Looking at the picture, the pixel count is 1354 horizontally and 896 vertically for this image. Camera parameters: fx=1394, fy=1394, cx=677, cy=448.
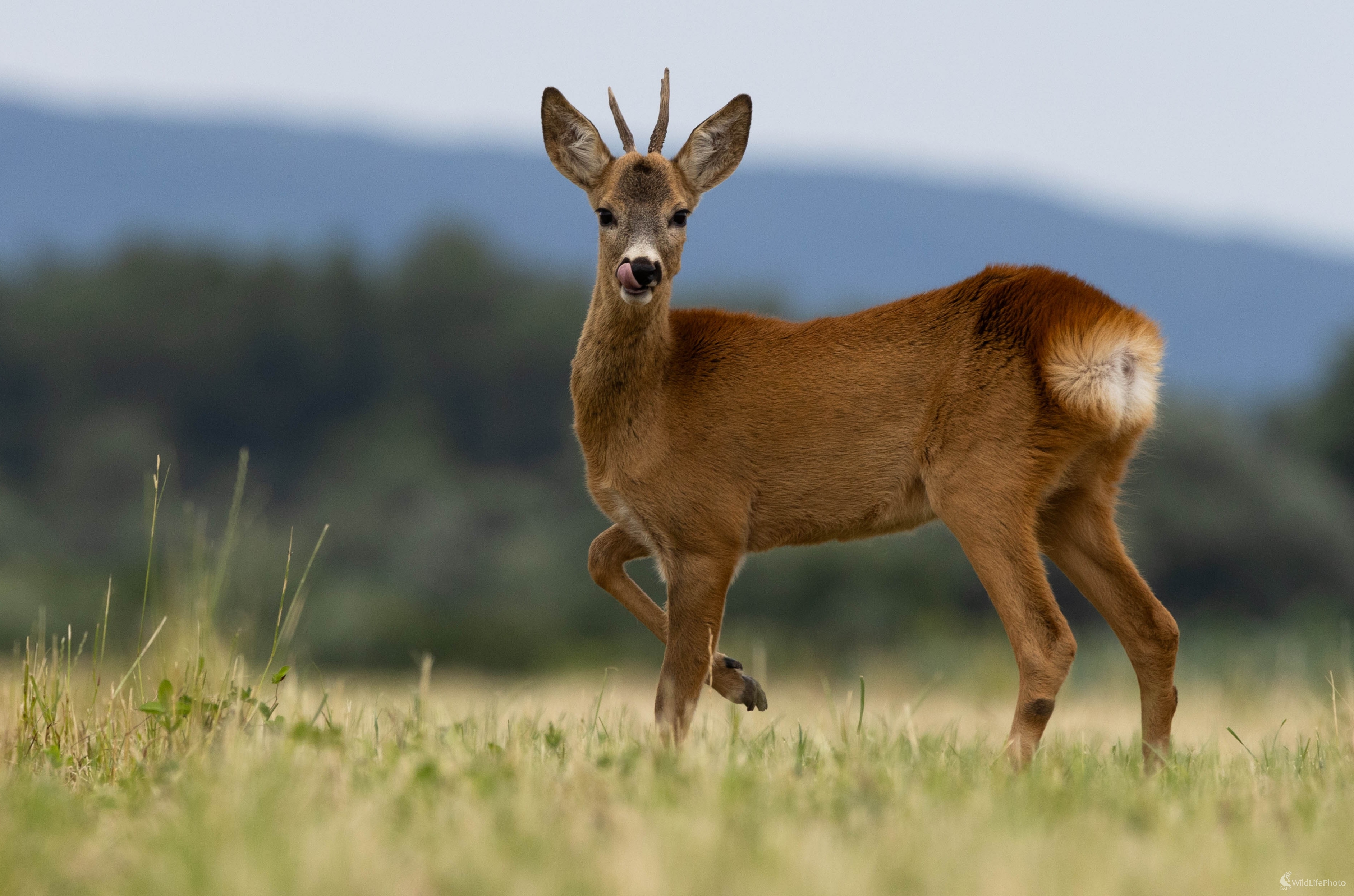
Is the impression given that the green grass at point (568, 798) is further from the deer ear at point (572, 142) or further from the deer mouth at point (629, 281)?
the deer ear at point (572, 142)

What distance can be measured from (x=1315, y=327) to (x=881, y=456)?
563 feet

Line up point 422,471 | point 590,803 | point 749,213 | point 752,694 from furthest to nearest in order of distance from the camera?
point 749,213, point 422,471, point 752,694, point 590,803

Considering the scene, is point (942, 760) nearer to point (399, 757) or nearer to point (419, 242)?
point (399, 757)

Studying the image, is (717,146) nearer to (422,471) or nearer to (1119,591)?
(1119,591)

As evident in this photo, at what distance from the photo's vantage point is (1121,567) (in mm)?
5164

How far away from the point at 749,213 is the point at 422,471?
12111 centimetres

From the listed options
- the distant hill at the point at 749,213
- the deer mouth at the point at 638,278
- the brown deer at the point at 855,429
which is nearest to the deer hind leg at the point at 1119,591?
the brown deer at the point at 855,429

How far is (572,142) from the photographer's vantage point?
5.50 metres

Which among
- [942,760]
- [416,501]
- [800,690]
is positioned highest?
[942,760]

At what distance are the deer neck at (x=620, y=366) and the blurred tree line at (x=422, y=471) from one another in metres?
21.5

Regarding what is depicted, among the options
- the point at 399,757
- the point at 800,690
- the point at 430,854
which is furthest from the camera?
the point at 800,690

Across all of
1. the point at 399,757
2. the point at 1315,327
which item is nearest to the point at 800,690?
the point at 399,757

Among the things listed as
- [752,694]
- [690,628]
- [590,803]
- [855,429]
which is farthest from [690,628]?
[590,803]

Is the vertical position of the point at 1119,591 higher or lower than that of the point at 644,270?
lower
